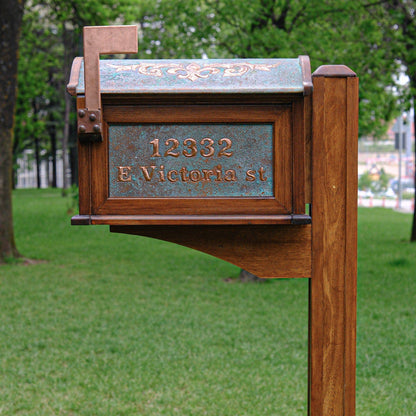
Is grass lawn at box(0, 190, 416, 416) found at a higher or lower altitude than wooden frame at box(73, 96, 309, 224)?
lower

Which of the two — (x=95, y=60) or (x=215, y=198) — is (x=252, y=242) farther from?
(x=95, y=60)

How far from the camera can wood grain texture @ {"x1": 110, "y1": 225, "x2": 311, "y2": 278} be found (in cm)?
179

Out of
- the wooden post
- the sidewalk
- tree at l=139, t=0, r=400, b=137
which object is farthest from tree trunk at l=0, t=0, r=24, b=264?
the sidewalk

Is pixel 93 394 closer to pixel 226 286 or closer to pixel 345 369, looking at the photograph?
pixel 345 369

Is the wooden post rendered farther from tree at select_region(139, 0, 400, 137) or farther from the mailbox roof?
tree at select_region(139, 0, 400, 137)

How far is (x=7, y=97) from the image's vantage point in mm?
8852

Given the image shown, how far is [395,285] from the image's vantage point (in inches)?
310

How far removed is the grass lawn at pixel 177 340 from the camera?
412 cm

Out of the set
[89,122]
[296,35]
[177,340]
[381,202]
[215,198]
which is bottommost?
[381,202]

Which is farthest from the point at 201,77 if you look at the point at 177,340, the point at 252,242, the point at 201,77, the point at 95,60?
the point at 177,340

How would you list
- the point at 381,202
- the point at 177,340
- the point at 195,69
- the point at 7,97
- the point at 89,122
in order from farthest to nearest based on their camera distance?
the point at 381,202, the point at 7,97, the point at 177,340, the point at 195,69, the point at 89,122

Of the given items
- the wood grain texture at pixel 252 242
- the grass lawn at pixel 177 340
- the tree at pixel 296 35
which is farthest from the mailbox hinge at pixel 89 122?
the tree at pixel 296 35

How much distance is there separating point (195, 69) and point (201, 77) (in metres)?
0.06

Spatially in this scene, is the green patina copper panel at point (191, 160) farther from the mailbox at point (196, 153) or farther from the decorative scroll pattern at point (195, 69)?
the decorative scroll pattern at point (195, 69)
